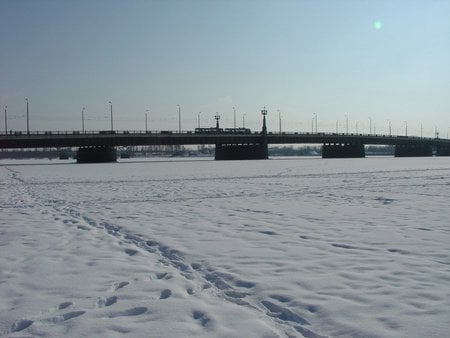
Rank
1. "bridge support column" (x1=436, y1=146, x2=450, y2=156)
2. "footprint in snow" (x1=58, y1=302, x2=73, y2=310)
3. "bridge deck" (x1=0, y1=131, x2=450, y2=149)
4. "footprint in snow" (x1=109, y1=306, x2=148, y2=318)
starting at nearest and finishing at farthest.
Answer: "footprint in snow" (x1=109, y1=306, x2=148, y2=318) → "footprint in snow" (x1=58, y1=302, x2=73, y2=310) → "bridge deck" (x1=0, y1=131, x2=450, y2=149) → "bridge support column" (x1=436, y1=146, x2=450, y2=156)

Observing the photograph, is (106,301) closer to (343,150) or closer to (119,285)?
(119,285)

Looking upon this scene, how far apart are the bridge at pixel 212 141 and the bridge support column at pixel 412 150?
3.66m

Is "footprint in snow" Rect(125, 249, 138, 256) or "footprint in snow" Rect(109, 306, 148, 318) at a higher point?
"footprint in snow" Rect(109, 306, 148, 318)

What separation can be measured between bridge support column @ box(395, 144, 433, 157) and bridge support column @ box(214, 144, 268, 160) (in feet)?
218

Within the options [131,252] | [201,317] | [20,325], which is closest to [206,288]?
[201,317]

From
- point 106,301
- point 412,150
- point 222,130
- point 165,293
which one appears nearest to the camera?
point 106,301

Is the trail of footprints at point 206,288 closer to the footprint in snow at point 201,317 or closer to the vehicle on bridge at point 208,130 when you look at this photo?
the footprint in snow at point 201,317

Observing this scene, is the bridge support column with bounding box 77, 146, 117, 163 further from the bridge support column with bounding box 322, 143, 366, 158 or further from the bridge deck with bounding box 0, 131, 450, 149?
the bridge support column with bounding box 322, 143, 366, 158

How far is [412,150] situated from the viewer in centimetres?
15612

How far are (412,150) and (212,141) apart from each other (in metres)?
86.0

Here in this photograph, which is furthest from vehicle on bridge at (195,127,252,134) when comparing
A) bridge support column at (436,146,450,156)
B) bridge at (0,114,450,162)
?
bridge support column at (436,146,450,156)

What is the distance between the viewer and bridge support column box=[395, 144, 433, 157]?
504 ft

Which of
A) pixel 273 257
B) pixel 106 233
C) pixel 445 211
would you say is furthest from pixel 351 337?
pixel 445 211

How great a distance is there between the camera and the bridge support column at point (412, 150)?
153750 mm
